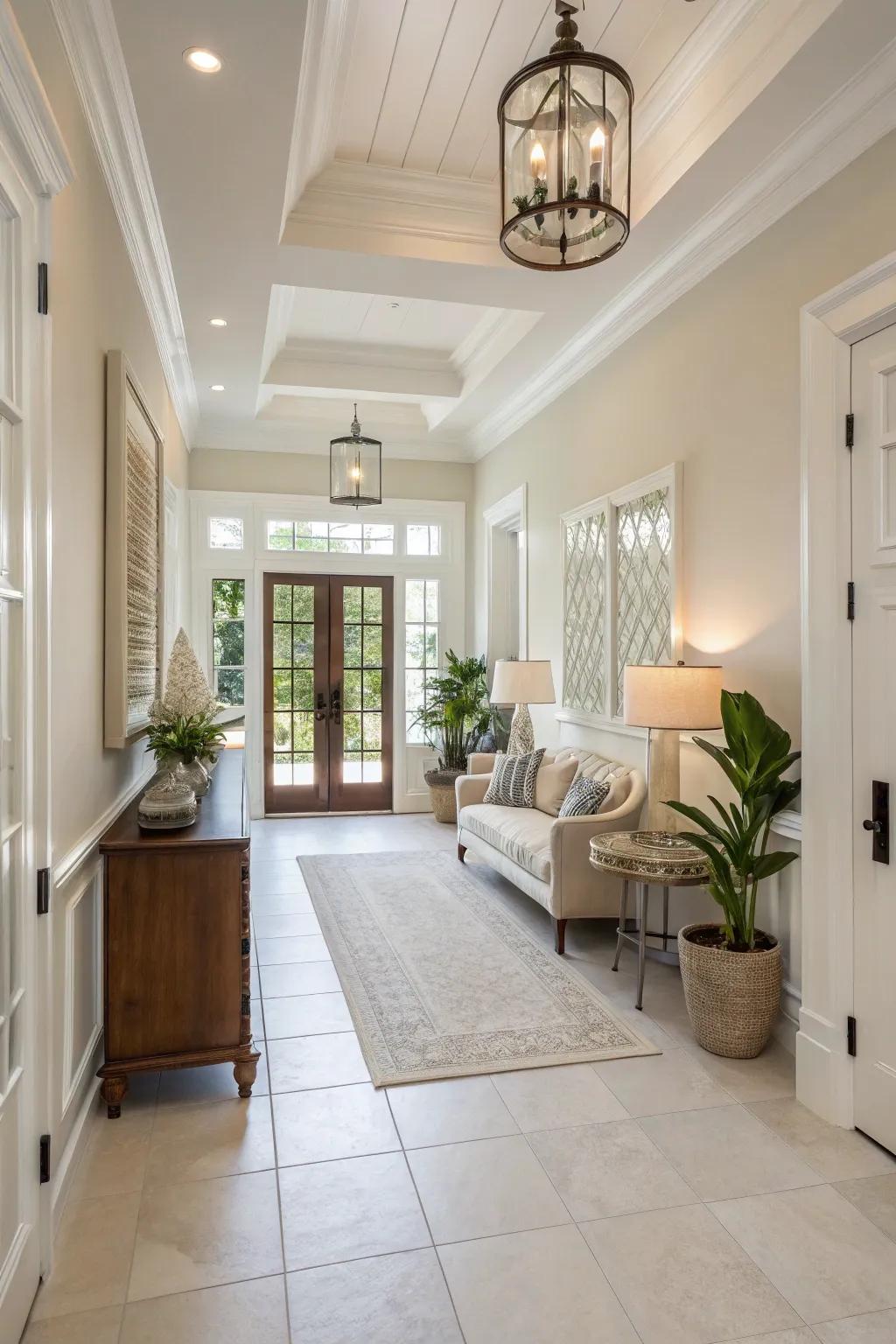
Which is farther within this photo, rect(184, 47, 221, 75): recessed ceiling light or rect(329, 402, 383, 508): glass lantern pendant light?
rect(329, 402, 383, 508): glass lantern pendant light

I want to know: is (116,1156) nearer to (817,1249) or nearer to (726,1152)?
(726,1152)

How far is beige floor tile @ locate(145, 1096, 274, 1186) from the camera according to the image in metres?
2.32

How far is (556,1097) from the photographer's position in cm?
270

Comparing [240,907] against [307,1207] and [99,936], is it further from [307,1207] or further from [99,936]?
[307,1207]

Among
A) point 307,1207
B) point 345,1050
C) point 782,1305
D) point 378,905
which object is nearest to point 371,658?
point 378,905

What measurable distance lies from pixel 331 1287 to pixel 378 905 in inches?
109

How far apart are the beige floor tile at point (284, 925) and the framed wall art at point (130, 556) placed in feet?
4.31

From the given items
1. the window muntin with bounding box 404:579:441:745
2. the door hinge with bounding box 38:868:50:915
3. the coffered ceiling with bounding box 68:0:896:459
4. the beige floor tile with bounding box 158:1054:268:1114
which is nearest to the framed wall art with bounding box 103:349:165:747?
the coffered ceiling with bounding box 68:0:896:459

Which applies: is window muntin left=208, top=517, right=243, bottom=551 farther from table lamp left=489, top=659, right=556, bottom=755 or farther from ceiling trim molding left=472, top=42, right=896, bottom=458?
ceiling trim molding left=472, top=42, right=896, bottom=458

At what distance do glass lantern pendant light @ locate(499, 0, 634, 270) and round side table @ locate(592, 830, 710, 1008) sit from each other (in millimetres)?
2181

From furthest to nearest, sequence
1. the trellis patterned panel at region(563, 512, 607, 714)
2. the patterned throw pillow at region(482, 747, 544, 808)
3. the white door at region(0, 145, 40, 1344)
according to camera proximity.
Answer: the patterned throw pillow at region(482, 747, 544, 808) < the trellis patterned panel at region(563, 512, 607, 714) < the white door at region(0, 145, 40, 1344)

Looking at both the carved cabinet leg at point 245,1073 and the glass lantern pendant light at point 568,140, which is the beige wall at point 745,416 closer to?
the glass lantern pendant light at point 568,140

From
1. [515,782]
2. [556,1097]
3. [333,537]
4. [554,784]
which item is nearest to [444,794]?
[515,782]

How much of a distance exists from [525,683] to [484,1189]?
335cm
